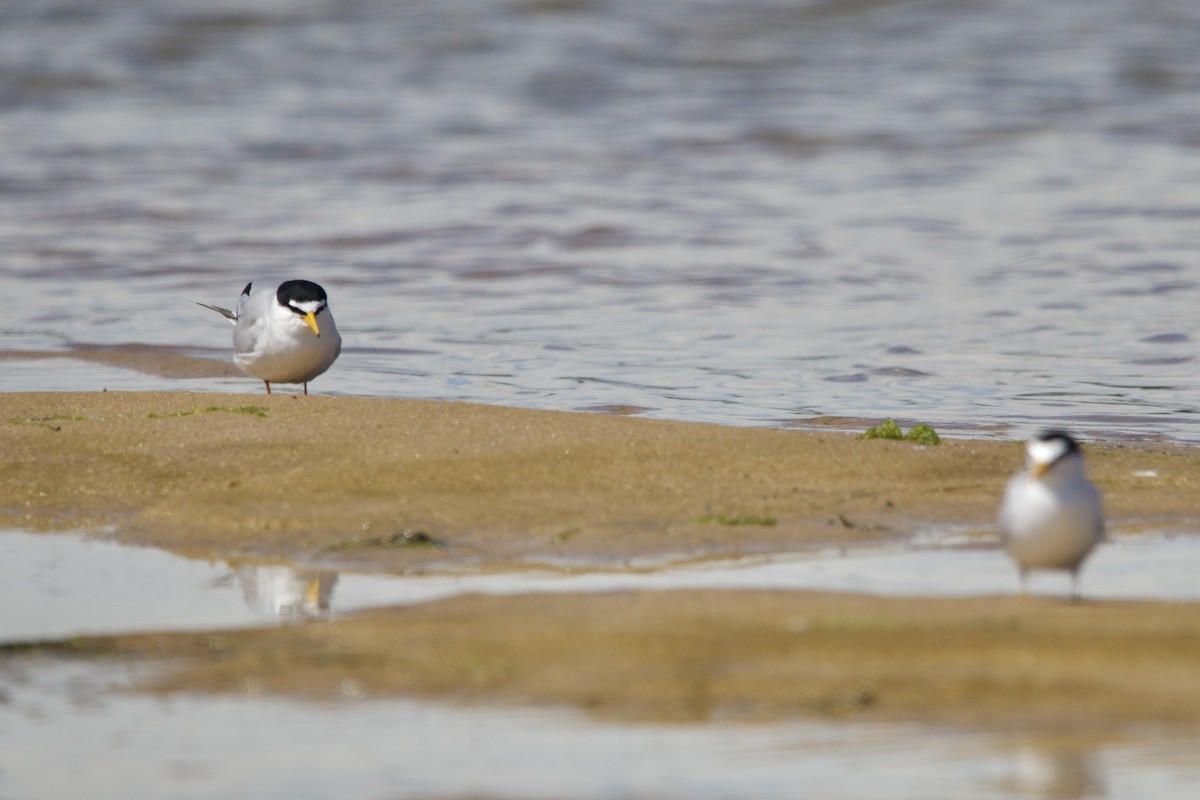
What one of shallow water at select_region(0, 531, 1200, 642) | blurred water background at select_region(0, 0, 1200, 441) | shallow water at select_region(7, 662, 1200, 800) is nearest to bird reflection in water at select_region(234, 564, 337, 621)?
shallow water at select_region(0, 531, 1200, 642)

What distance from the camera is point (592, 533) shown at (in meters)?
5.54

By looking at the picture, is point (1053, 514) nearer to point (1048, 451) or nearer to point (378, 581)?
point (1048, 451)

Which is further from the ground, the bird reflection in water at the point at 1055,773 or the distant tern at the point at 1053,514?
the distant tern at the point at 1053,514

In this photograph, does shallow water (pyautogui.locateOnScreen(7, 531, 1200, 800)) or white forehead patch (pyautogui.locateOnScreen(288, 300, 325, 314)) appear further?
white forehead patch (pyautogui.locateOnScreen(288, 300, 325, 314))

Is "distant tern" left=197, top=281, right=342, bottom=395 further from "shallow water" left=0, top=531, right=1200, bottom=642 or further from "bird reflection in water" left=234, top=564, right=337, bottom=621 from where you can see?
"bird reflection in water" left=234, top=564, right=337, bottom=621

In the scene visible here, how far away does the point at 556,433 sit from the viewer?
21.9 ft

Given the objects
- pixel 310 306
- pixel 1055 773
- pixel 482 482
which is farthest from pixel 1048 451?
pixel 310 306

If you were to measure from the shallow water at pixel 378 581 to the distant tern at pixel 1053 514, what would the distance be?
235 mm

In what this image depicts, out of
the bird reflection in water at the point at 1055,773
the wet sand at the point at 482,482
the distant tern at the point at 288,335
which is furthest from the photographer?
the distant tern at the point at 288,335

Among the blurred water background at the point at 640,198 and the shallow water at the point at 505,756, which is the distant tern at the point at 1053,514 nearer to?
the shallow water at the point at 505,756

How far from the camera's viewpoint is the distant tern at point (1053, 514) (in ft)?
14.8

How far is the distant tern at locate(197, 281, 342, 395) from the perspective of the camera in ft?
24.7

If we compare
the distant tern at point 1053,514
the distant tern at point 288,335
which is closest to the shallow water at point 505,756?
the distant tern at point 1053,514

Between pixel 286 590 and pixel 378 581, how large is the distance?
0.25 metres
